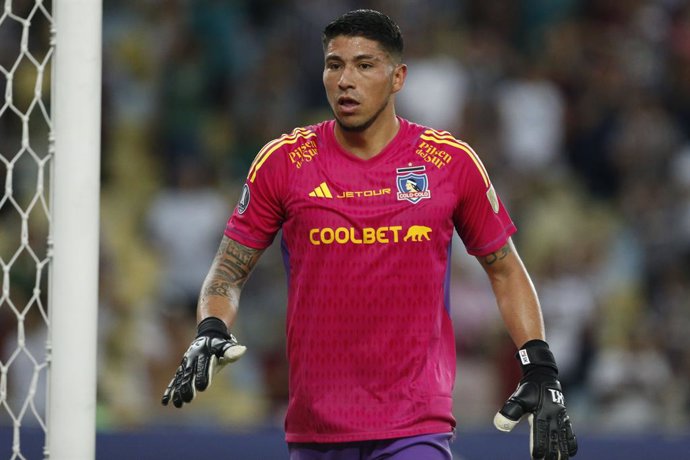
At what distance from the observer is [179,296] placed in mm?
8719

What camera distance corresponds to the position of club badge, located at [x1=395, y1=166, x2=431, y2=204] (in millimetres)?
4266

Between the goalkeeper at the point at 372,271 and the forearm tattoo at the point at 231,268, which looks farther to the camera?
the forearm tattoo at the point at 231,268

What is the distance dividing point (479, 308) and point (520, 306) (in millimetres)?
3971

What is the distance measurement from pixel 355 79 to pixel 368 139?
22 cm

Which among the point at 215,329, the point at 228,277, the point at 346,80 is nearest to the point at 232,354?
the point at 215,329

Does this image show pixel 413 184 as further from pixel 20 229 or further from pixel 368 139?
pixel 20 229

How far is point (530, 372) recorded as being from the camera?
4.24 m

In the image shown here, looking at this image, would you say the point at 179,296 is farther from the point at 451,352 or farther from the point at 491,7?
the point at 451,352

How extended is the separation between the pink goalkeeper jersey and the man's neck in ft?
0.14

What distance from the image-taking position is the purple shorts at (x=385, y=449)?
4133 mm

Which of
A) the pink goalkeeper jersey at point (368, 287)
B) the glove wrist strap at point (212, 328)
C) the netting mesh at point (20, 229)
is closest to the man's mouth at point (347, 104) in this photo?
the pink goalkeeper jersey at point (368, 287)

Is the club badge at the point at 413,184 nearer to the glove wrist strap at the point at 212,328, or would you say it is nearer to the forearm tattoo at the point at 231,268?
the forearm tattoo at the point at 231,268

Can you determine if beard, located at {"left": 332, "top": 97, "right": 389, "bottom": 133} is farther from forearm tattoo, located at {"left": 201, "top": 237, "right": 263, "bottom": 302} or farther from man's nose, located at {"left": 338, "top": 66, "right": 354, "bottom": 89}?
forearm tattoo, located at {"left": 201, "top": 237, "right": 263, "bottom": 302}

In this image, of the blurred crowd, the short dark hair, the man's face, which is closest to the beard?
the man's face
